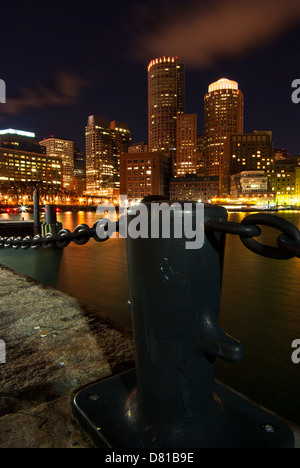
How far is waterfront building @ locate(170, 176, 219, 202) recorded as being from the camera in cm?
16438

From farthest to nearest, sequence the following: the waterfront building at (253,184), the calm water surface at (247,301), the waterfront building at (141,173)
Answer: the waterfront building at (141,173) < the waterfront building at (253,184) < the calm water surface at (247,301)

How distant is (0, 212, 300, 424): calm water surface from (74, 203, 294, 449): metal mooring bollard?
5.57 ft

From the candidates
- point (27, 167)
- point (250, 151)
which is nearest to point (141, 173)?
point (250, 151)

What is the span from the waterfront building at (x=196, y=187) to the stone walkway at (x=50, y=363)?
162513mm

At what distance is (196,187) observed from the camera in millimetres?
167000

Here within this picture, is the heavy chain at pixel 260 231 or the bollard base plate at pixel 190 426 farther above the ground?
the heavy chain at pixel 260 231

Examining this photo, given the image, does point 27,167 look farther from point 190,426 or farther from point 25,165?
point 190,426

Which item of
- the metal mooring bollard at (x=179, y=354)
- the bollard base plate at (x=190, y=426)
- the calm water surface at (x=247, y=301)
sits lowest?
the calm water surface at (x=247, y=301)

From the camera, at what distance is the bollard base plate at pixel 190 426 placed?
145 centimetres

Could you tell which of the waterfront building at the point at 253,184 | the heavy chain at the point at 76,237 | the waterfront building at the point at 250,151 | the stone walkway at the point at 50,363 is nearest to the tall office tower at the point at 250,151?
the waterfront building at the point at 250,151

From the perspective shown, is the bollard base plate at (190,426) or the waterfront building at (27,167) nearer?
the bollard base plate at (190,426)

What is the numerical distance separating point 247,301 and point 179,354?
5.63m

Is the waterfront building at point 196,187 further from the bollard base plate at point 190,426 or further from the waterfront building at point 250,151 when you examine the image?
the bollard base plate at point 190,426

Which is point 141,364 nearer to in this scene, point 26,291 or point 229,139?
point 26,291
